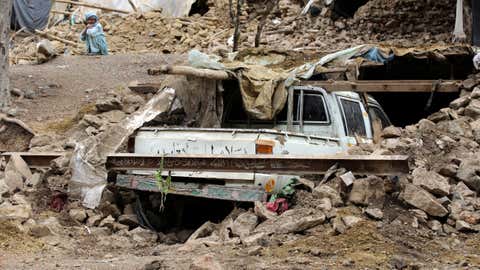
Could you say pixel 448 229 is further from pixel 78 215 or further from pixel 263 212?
pixel 78 215

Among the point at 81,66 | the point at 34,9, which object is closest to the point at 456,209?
the point at 81,66

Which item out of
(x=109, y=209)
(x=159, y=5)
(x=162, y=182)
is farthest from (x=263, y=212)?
(x=159, y=5)

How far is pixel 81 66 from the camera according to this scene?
52.0ft

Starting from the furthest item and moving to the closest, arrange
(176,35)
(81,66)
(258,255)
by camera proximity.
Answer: (176,35) → (81,66) → (258,255)

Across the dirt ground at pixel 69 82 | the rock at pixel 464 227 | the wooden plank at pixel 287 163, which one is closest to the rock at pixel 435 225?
the rock at pixel 464 227

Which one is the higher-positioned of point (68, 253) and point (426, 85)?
point (426, 85)

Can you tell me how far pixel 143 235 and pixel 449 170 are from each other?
309 centimetres

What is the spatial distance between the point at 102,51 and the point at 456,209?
1266 cm

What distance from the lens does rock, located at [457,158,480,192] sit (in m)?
7.07

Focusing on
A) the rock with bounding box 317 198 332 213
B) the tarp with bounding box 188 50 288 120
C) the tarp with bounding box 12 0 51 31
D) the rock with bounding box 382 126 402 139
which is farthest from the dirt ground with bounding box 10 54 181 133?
the tarp with bounding box 12 0 51 31

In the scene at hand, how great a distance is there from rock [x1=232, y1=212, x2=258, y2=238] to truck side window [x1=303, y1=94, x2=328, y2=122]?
195cm

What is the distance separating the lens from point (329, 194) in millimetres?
6719

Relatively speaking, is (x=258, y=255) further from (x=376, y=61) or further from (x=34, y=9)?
(x=34, y=9)

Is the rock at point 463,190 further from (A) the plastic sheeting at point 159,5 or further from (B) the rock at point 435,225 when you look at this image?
(A) the plastic sheeting at point 159,5
